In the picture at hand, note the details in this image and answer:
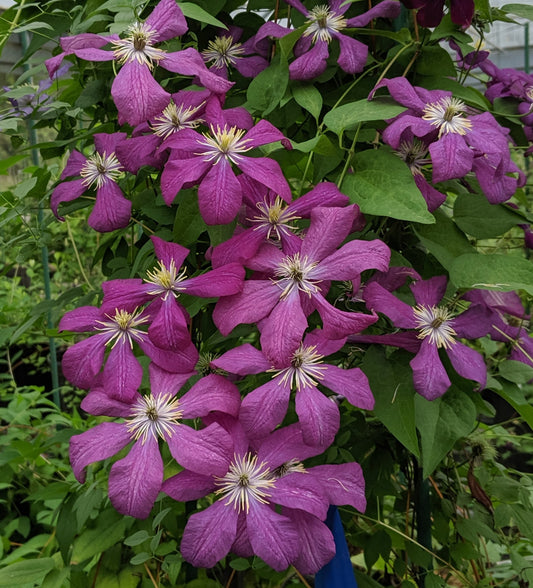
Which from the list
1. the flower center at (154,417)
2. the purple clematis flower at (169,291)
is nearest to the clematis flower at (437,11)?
the purple clematis flower at (169,291)

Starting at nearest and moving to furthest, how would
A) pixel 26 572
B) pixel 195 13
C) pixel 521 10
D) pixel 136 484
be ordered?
pixel 136 484 < pixel 195 13 < pixel 521 10 < pixel 26 572

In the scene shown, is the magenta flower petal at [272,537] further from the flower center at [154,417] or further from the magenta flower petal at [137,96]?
the magenta flower petal at [137,96]

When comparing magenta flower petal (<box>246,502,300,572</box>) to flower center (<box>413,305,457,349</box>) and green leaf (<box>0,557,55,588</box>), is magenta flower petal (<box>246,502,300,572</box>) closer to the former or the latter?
flower center (<box>413,305,457,349</box>)

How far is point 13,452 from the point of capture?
107 centimetres

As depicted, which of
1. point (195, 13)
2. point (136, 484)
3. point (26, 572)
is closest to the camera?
point (136, 484)

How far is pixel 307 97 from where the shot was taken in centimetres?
70

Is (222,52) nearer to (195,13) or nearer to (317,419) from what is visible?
(195,13)

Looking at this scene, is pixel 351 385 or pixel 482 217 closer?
pixel 351 385

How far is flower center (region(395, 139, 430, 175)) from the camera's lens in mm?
697

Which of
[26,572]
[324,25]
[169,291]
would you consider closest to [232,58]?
[324,25]

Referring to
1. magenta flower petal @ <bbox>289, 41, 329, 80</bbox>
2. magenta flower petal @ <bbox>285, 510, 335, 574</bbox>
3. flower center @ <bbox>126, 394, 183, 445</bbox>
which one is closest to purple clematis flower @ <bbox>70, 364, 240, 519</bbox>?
flower center @ <bbox>126, 394, 183, 445</bbox>

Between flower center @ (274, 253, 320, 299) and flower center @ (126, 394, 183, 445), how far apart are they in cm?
14

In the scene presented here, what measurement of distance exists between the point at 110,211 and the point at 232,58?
0.23 m

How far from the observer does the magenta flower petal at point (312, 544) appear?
1.98ft
